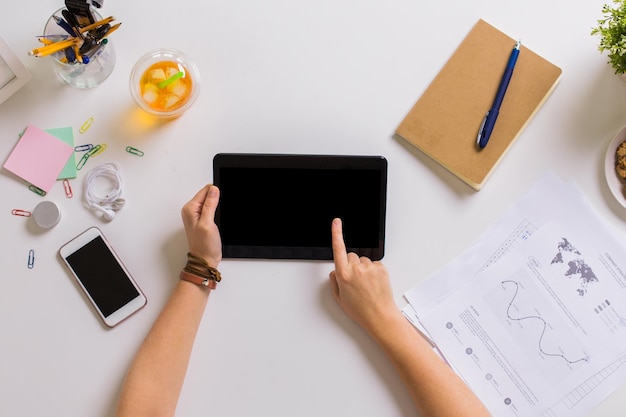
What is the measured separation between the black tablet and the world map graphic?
1.11 ft

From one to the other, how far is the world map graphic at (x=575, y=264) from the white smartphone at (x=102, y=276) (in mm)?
797

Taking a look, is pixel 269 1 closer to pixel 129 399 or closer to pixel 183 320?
pixel 183 320

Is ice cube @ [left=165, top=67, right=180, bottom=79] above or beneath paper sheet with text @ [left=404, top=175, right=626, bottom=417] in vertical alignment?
above

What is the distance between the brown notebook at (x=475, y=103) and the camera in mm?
1047

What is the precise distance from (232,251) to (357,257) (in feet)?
0.78

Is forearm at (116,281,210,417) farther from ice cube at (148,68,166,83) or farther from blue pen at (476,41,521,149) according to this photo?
blue pen at (476,41,521,149)

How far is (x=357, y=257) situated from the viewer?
105cm

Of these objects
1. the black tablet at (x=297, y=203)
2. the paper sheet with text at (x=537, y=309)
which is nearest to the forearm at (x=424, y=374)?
the paper sheet with text at (x=537, y=309)

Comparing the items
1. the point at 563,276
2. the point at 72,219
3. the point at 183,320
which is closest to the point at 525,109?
the point at 563,276

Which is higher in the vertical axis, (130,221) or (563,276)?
(130,221)

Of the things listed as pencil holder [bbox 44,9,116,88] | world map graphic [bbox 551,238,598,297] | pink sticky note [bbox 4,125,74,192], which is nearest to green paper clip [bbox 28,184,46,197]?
pink sticky note [bbox 4,125,74,192]

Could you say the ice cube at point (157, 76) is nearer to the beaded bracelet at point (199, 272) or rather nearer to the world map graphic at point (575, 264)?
the beaded bracelet at point (199, 272)

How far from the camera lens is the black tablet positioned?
1044 millimetres

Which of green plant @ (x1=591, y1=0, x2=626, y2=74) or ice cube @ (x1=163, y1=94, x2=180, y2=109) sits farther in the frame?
ice cube @ (x1=163, y1=94, x2=180, y2=109)
